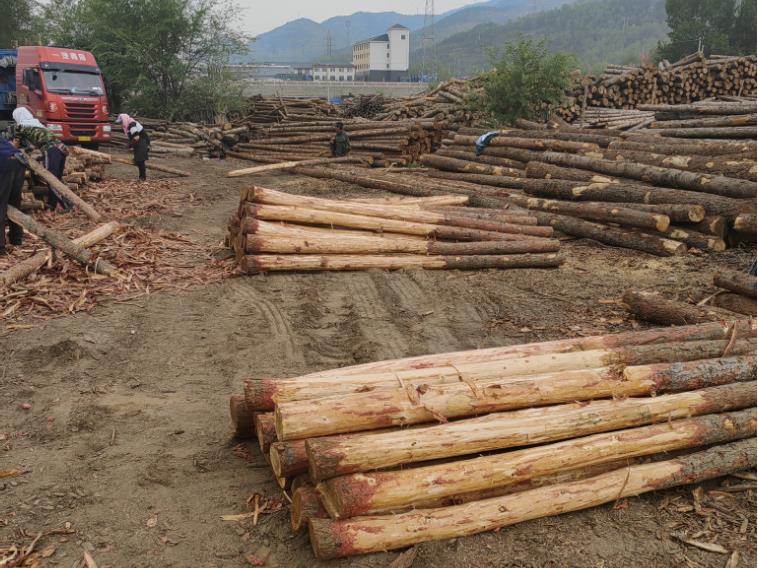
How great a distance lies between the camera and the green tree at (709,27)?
41.9m

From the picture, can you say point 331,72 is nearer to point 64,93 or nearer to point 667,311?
point 64,93

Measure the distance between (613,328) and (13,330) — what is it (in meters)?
6.83

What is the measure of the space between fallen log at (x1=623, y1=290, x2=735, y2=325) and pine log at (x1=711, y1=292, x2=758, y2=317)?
0.95ft

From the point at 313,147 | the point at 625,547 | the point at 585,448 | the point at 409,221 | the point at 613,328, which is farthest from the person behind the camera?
the point at 313,147

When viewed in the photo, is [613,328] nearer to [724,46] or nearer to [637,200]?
[637,200]

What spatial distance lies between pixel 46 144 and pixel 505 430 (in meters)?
11.5

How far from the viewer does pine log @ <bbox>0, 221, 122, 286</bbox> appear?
25.5ft

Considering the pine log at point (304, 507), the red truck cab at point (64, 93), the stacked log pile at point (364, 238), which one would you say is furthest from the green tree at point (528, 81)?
the pine log at point (304, 507)

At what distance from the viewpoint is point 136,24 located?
29375mm

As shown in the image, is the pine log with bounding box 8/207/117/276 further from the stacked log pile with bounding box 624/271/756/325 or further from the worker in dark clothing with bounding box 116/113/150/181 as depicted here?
the worker in dark clothing with bounding box 116/113/150/181

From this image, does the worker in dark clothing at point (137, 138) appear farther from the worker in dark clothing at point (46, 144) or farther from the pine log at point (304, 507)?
the pine log at point (304, 507)

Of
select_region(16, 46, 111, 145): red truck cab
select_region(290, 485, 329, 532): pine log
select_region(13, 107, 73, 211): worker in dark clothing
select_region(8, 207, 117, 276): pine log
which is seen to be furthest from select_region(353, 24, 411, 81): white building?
select_region(290, 485, 329, 532): pine log

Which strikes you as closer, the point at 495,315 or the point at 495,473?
the point at 495,473

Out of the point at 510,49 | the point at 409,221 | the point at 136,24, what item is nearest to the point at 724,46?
the point at 510,49
